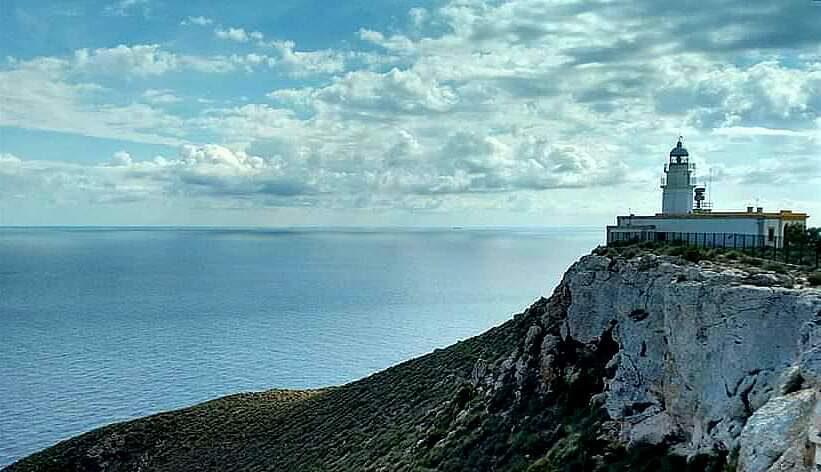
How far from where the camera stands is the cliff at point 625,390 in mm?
11867

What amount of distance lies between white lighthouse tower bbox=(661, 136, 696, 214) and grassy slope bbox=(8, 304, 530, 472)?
408 inches

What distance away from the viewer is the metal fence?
61.7ft

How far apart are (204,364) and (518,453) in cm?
6685

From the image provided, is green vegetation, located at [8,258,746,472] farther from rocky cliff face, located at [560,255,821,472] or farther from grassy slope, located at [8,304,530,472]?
rocky cliff face, located at [560,255,821,472]

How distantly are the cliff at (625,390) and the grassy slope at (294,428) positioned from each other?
22 cm

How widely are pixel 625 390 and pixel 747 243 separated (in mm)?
9695

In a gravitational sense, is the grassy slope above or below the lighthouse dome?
below

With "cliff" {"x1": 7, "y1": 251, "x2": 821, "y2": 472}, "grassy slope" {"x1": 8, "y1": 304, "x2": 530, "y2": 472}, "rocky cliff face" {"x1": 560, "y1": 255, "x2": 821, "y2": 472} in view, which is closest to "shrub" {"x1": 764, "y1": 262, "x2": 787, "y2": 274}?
"cliff" {"x1": 7, "y1": 251, "x2": 821, "y2": 472}

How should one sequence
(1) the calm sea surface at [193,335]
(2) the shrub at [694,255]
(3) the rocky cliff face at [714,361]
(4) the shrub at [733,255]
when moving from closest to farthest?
(3) the rocky cliff face at [714,361]
(4) the shrub at [733,255]
(2) the shrub at [694,255]
(1) the calm sea surface at [193,335]

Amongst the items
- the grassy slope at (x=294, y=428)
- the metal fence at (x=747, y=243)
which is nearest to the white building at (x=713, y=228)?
the metal fence at (x=747, y=243)

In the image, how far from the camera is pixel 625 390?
17.3 metres

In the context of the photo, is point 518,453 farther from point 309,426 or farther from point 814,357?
point 309,426

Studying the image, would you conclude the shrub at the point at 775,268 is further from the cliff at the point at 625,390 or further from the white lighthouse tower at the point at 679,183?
the white lighthouse tower at the point at 679,183

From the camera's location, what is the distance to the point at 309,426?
4078 cm
